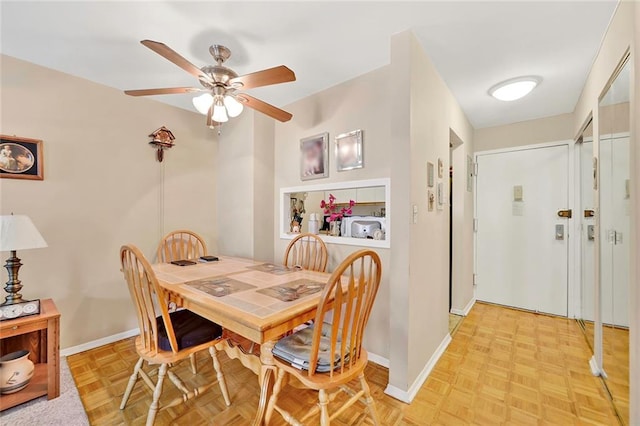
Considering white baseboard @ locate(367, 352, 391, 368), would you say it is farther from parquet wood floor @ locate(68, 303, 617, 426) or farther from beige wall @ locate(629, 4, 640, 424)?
beige wall @ locate(629, 4, 640, 424)

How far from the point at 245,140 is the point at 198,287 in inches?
70.8

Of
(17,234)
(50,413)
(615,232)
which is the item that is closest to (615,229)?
(615,232)

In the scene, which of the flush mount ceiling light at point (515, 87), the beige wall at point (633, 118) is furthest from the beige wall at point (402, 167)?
the beige wall at point (633, 118)

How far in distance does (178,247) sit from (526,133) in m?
4.18

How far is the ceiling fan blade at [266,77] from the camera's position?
1.42 metres

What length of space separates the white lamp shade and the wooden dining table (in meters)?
0.72

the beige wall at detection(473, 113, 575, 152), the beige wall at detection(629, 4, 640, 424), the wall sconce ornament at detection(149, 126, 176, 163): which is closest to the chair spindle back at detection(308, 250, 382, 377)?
the beige wall at detection(629, 4, 640, 424)

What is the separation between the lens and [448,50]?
1820 mm

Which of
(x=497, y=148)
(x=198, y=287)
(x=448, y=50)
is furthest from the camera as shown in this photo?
(x=497, y=148)

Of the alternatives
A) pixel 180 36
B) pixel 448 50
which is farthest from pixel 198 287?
pixel 448 50

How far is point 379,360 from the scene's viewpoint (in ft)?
6.77

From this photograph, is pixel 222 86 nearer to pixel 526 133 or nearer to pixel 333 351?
pixel 333 351

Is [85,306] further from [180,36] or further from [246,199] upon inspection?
[180,36]

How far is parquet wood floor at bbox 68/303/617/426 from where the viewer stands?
1.50m
